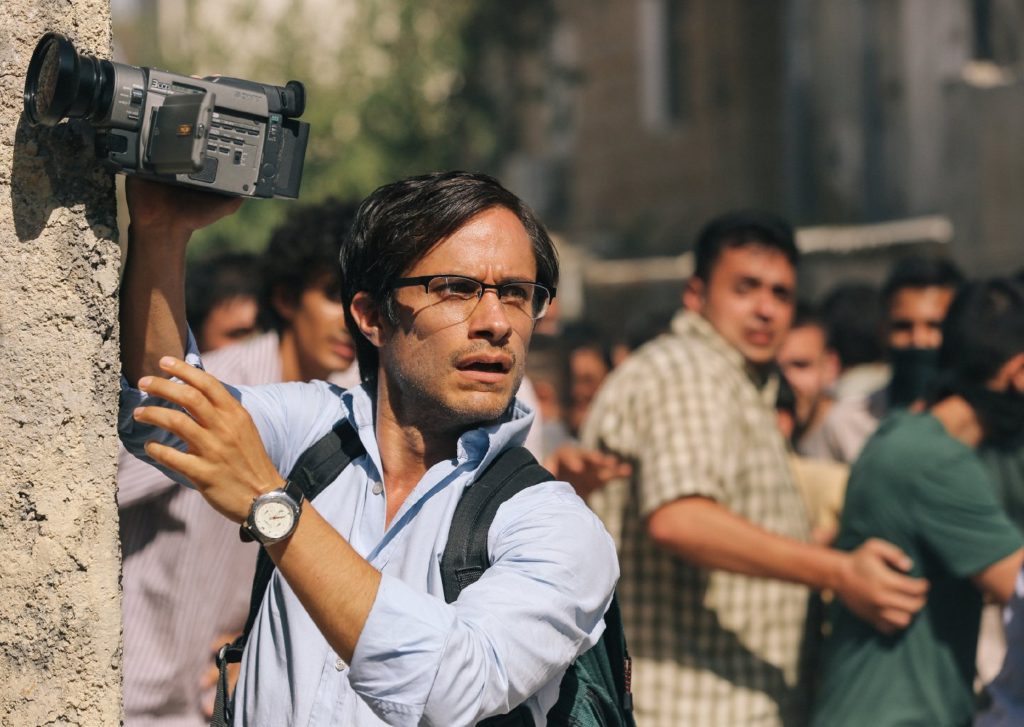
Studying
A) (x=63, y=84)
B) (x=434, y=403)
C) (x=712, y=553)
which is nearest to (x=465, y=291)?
(x=434, y=403)

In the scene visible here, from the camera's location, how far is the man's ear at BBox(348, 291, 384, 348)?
2.39 meters

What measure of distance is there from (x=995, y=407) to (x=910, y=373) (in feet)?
4.51

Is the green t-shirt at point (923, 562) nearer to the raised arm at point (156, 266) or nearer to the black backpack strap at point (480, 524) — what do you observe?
the black backpack strap at point (480, 524)

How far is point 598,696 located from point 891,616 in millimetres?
1707

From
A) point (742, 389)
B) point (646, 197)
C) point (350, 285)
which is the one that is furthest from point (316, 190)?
point (350, 285)

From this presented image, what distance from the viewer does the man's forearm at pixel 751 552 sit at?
147 inches

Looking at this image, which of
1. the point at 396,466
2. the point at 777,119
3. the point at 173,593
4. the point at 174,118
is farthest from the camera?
the point at 777,119

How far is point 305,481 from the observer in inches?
90.1

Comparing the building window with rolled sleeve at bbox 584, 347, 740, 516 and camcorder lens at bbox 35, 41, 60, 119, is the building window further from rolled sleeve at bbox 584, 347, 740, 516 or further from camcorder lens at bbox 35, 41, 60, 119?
camcorder lens at bbox 35, 41, 60, 119

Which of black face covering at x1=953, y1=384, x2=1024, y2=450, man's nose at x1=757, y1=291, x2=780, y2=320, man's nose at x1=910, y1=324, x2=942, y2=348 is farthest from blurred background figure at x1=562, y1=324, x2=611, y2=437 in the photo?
black face covering at x1=953, y1=384, x2=1024, y2=450

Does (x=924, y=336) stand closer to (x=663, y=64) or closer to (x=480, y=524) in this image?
(x=480, y=524)

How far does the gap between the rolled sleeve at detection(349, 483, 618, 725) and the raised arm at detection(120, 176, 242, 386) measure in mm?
554

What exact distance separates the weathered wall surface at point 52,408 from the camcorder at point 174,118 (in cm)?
6

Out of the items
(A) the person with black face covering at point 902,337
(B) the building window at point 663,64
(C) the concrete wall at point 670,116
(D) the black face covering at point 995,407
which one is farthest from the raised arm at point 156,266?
(B) the building window at point 663,64
